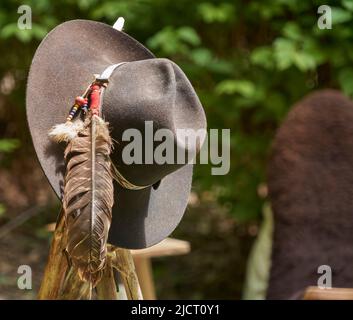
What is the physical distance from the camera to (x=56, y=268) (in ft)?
5.28

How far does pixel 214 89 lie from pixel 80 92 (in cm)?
219

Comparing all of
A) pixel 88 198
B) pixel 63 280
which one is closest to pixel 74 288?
pixel 63 280

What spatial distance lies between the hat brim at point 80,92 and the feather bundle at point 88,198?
3.5 inches

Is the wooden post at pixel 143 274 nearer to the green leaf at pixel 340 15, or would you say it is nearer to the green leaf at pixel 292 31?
the green leaf at pixel 292 31

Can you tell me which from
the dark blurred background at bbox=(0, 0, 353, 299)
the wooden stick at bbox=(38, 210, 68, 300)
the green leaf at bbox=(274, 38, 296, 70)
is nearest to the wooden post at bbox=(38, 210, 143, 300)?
the wooden stick at bbox=(38, 210, 68, 300)

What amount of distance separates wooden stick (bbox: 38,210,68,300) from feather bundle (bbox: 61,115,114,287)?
11cm

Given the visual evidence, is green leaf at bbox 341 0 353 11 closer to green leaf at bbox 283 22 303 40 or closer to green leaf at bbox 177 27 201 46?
green leaf at bbox 283 22 303 40

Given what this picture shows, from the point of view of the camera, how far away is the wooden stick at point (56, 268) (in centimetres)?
160

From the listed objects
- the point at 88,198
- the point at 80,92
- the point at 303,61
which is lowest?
the point at 88,198

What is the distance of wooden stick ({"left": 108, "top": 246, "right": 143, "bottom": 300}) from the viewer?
1.68 metres

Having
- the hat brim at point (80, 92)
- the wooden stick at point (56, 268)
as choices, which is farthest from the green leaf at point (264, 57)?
the wooden stick at point (56, 268)

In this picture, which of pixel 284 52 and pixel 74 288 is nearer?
pixel 74 288

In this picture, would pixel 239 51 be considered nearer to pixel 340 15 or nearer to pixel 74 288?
pixel 340 15
